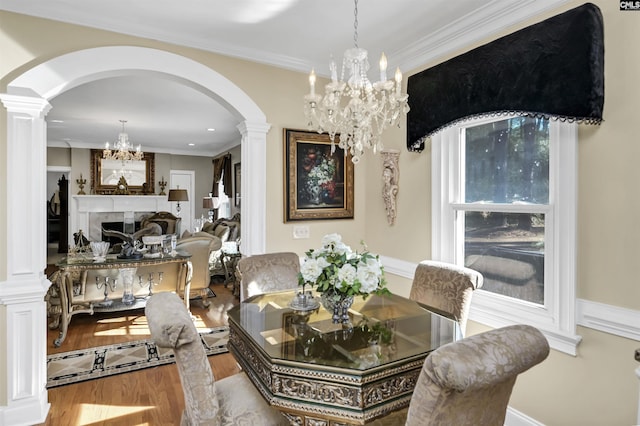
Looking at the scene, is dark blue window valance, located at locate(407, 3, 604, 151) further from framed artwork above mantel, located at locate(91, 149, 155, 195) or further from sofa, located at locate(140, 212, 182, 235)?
framed artwork above mantel, located at locate(91, 149, 155, 195)

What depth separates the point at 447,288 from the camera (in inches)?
88.4

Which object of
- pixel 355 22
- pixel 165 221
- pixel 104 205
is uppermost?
pixel 355 22

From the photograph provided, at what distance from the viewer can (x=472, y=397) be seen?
3.51ft

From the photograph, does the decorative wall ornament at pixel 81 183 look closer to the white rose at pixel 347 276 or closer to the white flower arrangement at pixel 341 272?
the white flower arrangement at pixel 341 272

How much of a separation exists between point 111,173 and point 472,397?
9.47 metres

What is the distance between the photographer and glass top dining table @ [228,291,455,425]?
4.25 ft

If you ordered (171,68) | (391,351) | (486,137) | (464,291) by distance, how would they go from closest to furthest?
1. (391,351)
2. (464,291)
3. (486,137)
4. (171,68)

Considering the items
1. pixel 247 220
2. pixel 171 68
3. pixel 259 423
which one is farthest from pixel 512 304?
pixel 171 68

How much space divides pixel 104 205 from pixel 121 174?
2.80 feet

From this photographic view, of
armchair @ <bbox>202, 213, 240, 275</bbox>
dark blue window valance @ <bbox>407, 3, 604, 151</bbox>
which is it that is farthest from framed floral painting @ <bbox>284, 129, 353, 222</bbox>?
armchair @ <bbox>202, 213, 240, 275</bbox>

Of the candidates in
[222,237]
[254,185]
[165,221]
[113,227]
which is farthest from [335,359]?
[113,227]

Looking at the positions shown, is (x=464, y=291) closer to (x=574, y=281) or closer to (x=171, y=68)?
(x=574, y=281)

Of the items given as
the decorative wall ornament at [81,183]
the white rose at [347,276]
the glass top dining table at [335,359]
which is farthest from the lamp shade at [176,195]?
the white rose at [347,276]

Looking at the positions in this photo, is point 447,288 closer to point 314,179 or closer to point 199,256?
point 314,179
